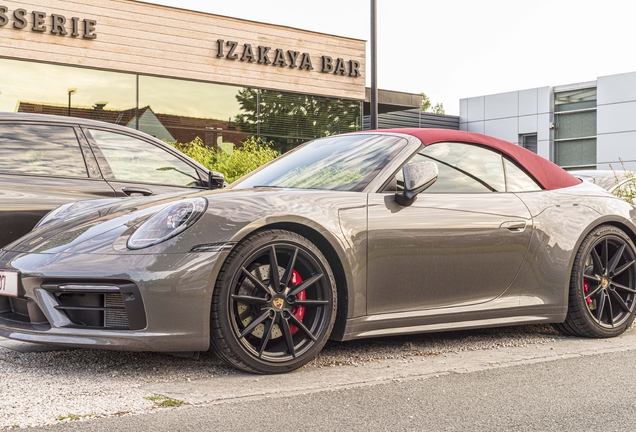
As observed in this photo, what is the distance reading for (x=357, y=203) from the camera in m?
4.39

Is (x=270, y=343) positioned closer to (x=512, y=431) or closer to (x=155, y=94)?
(x=512, y=431)

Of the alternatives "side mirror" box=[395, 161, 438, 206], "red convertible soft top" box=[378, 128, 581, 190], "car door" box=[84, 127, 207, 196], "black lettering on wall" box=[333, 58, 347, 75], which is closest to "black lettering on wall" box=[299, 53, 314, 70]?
"black lettering on wall" box=[333, 58, 347, 75]

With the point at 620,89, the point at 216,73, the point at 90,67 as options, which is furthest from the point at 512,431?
the point at 620,89

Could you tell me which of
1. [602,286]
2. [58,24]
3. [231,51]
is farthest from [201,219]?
[231,51]

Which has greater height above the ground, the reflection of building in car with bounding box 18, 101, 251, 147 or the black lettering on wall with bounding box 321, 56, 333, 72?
the black lettering on wall with bounding box 321, 56, 333, 72

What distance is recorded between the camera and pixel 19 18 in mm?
17672

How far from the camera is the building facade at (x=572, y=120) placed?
3297 centimetres

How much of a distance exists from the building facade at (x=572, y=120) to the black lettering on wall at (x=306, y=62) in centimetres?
1400

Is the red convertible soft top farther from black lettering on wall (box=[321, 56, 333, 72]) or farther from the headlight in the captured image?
black lettering on wall (box=[321, 56, 333, 72])

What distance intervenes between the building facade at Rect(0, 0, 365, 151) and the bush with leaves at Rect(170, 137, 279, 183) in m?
0.31

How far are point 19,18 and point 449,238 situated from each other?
51.2 ft

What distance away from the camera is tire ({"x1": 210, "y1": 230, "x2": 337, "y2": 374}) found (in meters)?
3.91

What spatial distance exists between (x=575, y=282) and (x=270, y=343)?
2.29 metres

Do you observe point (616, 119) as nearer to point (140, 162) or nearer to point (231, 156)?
point (231, 156)
